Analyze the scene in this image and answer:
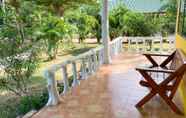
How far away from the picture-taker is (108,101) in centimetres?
406

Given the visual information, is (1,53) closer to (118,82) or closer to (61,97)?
(61,97)

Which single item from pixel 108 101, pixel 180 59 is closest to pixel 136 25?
pixel 108 101

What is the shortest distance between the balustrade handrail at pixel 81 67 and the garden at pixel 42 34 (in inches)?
24.0

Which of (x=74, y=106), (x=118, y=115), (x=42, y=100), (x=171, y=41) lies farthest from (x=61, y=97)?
(x=171, y=41)

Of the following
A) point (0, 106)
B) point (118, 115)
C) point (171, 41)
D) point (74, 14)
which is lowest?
point (0, 106)

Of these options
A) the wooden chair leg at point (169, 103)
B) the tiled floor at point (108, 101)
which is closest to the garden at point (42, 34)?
the tiled floor at point (108, 101)

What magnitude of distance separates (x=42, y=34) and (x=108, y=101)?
5.94m

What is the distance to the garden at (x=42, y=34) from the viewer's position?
16.0ft

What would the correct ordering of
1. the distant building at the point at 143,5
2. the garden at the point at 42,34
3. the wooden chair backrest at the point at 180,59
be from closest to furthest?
the wooden chair backrest at the point at 180,59 → the garden at the point at 42,34 → the distant building at the point at 143,5

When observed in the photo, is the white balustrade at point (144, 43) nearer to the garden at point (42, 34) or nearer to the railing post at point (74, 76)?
the garden at point (42, 34)

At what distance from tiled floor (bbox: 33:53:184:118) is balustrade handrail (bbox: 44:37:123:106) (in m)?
0.15

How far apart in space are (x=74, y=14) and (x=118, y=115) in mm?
9610

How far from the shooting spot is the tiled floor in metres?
3.57

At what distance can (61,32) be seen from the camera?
10.0 meters
